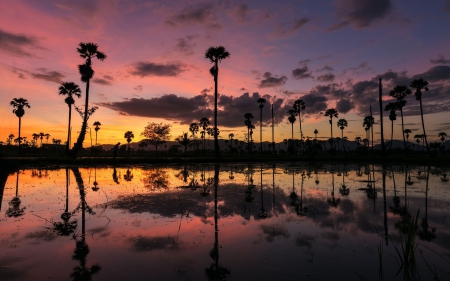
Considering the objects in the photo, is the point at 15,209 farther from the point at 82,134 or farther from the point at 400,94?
the point at 400,94

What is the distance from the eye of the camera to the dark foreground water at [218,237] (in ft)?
17.6

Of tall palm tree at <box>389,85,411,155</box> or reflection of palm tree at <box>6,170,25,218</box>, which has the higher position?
tall palm tree at <box>389,85,411,155</box>

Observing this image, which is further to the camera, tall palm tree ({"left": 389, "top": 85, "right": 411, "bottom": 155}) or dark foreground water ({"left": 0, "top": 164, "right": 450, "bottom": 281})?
tall palm tree ({"left": 389, "top": 85, "right": 411, "bottom": 155})

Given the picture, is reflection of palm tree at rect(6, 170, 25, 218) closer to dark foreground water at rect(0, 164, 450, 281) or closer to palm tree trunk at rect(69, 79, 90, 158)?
dark foreground water at rect(0, 164, 450, 281)

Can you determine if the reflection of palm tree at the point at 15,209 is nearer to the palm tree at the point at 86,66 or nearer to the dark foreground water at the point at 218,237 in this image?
the dark foreground water at the point at 218,237

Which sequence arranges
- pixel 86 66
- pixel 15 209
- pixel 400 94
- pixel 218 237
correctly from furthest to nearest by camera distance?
pixel 400 94 < pixel 86 66 < pixel 15 209 < pixel 218 237

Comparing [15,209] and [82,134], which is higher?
[82,134]

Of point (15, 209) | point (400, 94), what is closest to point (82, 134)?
point (15, 209)

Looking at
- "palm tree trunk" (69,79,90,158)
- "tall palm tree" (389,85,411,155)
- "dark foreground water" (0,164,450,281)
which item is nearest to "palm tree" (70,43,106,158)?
"palm tree trunk" (69,79,90,158)

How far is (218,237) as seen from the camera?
738 cm

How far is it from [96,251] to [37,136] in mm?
195725

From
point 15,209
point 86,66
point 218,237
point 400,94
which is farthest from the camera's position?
point 400,94

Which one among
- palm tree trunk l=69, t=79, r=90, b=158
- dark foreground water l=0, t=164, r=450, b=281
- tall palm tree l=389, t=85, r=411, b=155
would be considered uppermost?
tall palm tree l=389, t=85, r=411, b=155

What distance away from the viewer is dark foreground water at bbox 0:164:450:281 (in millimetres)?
5359
